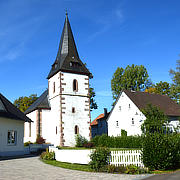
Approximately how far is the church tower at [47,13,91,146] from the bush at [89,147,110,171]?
55.9ft

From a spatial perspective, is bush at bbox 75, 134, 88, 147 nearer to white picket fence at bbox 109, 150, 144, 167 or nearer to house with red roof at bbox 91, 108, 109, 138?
house with red roof at bbox 91, 108, 109, 138

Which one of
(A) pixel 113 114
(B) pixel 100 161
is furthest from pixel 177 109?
(B) pixel 100 161

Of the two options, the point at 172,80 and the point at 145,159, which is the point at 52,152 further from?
the point at 172,80

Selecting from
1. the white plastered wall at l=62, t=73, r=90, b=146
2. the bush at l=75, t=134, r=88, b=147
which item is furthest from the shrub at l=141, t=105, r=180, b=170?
the white plastered wall at l=62, t=73, r=90, b=146

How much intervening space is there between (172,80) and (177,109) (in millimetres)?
5124

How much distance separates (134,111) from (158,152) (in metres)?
24.5

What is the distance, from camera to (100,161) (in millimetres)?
13844

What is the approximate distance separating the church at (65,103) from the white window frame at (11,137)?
8.22 meters

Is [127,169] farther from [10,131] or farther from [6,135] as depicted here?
[10,131]

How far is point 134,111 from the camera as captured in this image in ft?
123

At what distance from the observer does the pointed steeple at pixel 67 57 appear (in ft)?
111

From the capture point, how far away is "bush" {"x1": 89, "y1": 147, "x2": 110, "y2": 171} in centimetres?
1358

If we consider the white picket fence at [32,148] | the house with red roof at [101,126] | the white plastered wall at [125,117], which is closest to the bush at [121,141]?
the white plastered wall at [125,117]

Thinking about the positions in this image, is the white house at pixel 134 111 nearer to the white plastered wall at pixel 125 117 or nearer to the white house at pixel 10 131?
the white plastered wall at pixel 125 117
